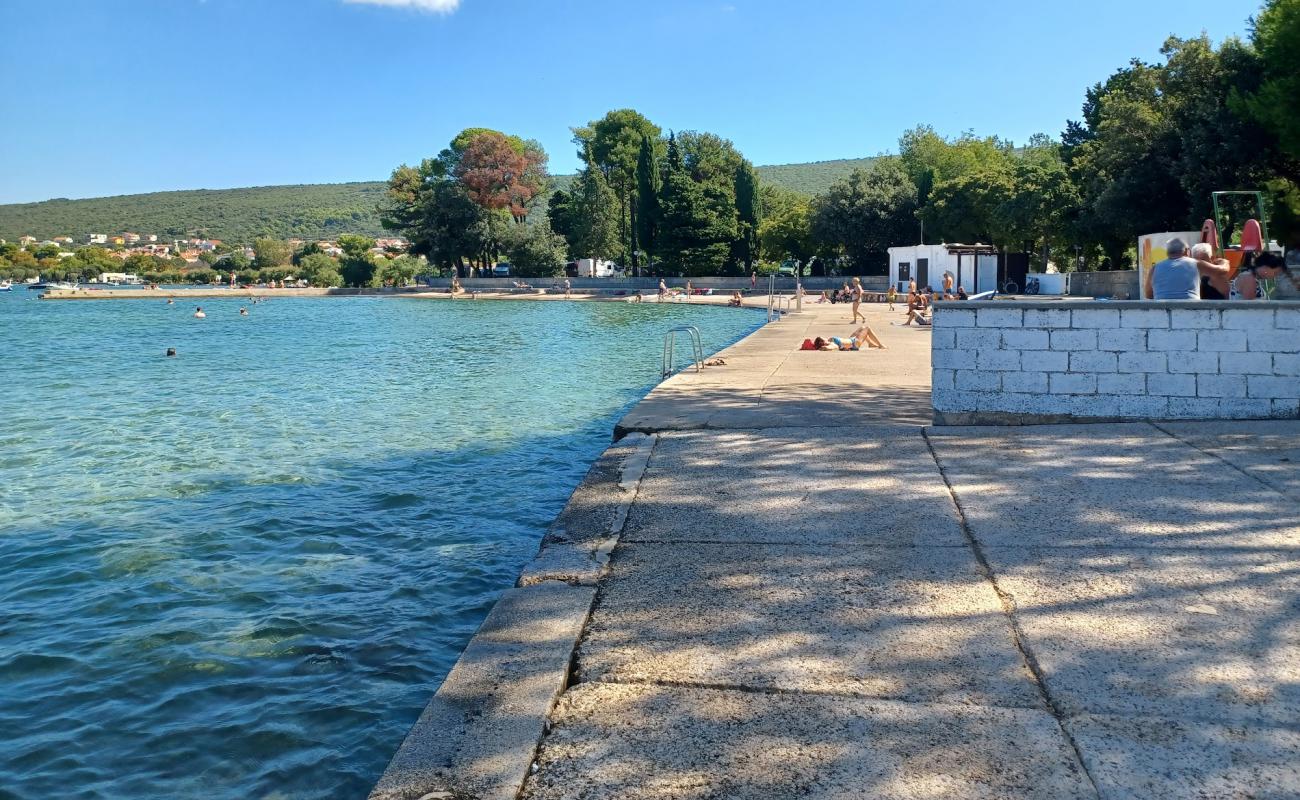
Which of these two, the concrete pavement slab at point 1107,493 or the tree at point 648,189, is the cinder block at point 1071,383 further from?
the tree at point 648,189

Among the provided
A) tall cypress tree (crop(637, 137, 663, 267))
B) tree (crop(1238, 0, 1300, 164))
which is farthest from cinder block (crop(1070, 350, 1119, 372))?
tall cypress tree (crop(637, 137, 663, 267))

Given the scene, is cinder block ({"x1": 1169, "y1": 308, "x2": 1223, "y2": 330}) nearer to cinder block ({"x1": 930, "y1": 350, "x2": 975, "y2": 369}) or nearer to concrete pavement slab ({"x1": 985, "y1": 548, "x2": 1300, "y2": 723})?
cinder block ({"x1": 930, "y1": 350, "x2": 975, "y2": 369})

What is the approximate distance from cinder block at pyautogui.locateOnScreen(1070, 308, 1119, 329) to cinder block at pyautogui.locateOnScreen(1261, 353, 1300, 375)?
128 centimetres

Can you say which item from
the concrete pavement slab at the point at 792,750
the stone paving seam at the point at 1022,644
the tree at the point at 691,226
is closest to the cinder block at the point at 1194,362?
the stone paving seam at the point at 1022,644

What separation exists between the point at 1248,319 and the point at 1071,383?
1.44m

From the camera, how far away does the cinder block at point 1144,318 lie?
789 centimetres

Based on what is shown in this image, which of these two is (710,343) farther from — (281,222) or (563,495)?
(281,222)

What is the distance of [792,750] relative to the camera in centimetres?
315

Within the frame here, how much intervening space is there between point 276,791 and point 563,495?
18.1 feet

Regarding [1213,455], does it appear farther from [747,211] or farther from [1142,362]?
[747,211]

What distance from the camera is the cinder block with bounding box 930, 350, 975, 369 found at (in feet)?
27.5

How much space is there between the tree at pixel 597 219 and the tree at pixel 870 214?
21561 mm

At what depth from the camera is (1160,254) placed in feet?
68.5

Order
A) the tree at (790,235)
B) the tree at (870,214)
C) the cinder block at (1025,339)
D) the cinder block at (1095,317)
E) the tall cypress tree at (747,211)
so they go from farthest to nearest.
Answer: the tall cypress tree at (747,211) < the tree at (790,235) < the tree at (870,214) < the cinder block at (1025,339) < the cinder block at (1095,317)
